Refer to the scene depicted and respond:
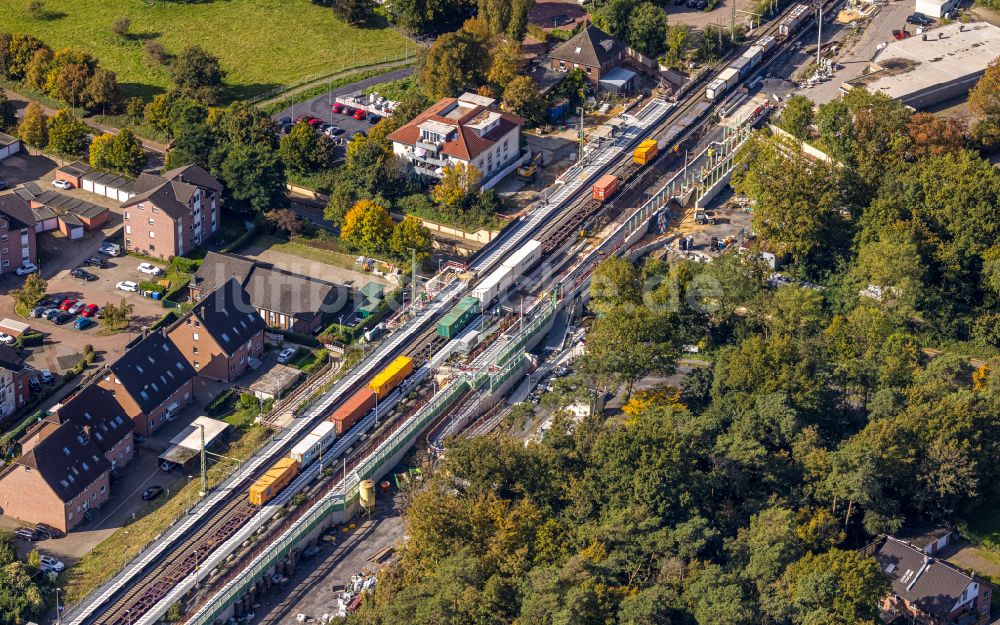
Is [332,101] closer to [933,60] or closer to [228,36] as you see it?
[228,36]

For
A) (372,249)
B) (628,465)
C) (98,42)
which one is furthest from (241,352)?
(98,42)

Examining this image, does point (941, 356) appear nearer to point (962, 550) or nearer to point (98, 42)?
point (962, 550)

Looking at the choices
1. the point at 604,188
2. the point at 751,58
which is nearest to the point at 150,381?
the point at 604,188

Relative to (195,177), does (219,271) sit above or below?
below

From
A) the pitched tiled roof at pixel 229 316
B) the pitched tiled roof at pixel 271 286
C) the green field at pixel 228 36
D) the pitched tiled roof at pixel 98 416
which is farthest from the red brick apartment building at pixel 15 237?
the green field at pixel 228 36

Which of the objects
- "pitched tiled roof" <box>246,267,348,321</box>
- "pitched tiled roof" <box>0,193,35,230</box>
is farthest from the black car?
"pitched tiled roof" <box>246,267,348,321</box>

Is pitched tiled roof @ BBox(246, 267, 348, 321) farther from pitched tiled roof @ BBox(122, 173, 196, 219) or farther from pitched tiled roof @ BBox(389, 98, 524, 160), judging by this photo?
pitched tiled roof @ BBox(389, 98, 524, 160)
